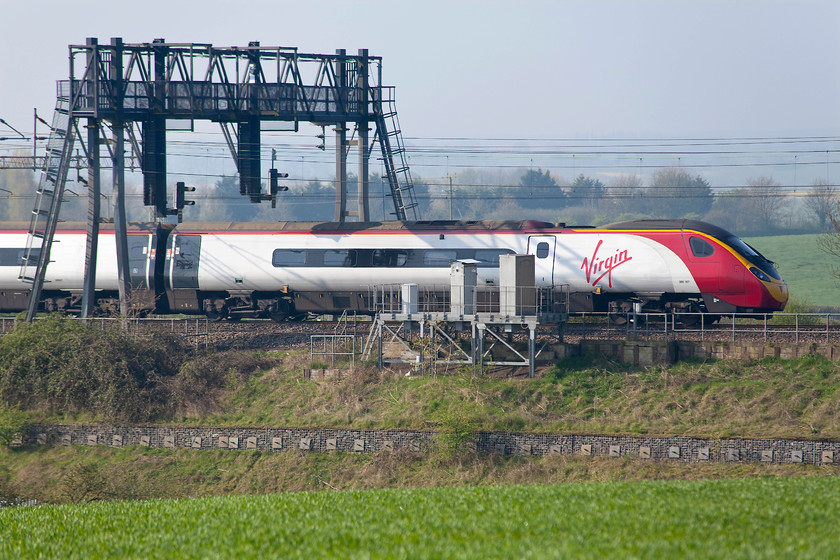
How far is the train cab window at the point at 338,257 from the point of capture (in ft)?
113

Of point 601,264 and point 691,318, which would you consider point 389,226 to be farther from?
point 691,318

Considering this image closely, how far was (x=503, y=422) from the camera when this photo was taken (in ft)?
85.6

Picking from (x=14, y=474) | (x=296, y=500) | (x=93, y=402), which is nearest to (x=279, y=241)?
(x=93, y=402)

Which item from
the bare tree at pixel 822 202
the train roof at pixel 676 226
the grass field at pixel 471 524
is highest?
the bare tree at pixel 822 202

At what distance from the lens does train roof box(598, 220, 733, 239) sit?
31344 millimetres

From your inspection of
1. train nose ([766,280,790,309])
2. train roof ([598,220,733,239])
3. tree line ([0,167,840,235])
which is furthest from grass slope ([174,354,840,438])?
tree line ([0,167,840,235])

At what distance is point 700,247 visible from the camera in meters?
31.1

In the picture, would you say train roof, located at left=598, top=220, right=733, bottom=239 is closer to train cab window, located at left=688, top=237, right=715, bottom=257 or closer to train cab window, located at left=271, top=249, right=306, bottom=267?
train cab window, located at left=688, top=237, right=715, bottom=257

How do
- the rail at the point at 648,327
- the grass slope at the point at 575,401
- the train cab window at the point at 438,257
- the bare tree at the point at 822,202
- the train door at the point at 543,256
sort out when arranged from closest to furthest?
the grass slope at the point at 575,401, the rail at the point at 648,327, the train door at the point at 543,256, the train cab window at the point at 438,257, the bare tree at the point at 822,202

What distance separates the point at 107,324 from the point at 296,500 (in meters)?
19.2

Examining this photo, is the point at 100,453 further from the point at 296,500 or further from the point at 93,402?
A: the point at 296,500

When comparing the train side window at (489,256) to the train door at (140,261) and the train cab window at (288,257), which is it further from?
the train door at (140,261)

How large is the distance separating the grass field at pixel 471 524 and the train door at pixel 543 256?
15.9 m

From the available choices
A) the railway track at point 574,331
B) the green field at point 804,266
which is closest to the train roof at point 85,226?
the railway track at point 574,331
